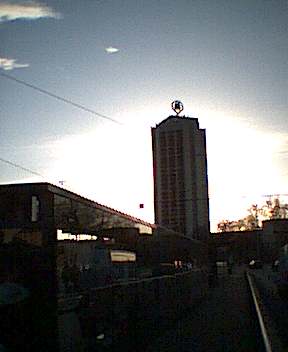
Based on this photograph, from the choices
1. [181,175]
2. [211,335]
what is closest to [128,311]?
[211,335]

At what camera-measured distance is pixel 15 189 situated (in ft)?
34.1

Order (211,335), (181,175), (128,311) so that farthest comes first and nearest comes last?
(181,175) → (211,335) → (128,311)

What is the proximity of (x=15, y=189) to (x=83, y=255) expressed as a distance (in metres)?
2.11

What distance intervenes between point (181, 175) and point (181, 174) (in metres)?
0.23

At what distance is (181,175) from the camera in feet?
286

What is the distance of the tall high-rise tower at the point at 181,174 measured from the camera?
84.8 m

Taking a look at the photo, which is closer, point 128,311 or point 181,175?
point 128,311

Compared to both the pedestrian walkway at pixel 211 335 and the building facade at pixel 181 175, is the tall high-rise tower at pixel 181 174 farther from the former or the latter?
the pedestrian walkway at pixel 211 335

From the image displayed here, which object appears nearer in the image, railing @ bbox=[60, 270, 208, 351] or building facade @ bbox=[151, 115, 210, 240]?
railing @ bbox=[60, 270, 208, 351]

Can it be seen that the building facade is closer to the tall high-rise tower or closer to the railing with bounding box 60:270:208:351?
the tall high-rise tower

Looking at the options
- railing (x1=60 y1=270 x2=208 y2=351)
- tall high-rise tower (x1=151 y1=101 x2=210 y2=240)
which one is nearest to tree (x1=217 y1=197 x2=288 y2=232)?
tall high-rise tower (x1=151 y1=101 x2=210 y2=240)

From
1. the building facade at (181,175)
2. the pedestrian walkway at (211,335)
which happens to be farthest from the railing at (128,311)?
the building facade at (181,175)

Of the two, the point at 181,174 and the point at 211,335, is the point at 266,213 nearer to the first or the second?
the point at 181,174

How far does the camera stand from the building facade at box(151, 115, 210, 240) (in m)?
84.8
